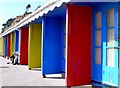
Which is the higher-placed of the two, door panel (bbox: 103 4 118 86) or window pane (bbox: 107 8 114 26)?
window pane (bbox: 107 8 114 26)

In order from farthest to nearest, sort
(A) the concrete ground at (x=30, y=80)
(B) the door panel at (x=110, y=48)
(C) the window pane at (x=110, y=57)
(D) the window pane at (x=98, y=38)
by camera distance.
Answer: (A) the concrete ground at (x=30, y=80), (D) the window pane at (x=98, y=38), (C) the window pane at (x=110, y=57), (B) the door panel at (x=110, y=48)

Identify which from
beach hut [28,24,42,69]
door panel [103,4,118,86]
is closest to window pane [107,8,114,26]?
door panel [103,4,118,86]

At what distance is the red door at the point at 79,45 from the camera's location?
8.27 meters

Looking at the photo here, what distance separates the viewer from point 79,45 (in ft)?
27.8

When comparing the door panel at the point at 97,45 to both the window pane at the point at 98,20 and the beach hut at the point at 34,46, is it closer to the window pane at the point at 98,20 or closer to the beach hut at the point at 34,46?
the window pane at the point at 98,20

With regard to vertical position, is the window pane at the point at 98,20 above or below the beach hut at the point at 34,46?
above

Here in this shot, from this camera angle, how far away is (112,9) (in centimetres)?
774

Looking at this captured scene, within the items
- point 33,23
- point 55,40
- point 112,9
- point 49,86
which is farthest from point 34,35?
point 112,9

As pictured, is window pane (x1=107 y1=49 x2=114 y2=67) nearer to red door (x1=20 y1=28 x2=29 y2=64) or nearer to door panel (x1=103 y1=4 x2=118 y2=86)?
door panel (x1=103 y1=4 x2=118 y2=86)

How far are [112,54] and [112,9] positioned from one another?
1.23 metres

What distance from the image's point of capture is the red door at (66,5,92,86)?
827 centimetres

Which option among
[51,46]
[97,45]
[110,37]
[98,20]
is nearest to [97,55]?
[97,45]

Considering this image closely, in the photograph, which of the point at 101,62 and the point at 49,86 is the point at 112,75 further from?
the point at 49,86

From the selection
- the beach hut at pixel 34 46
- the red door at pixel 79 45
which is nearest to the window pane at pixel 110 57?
the red door at pixel 79 45
